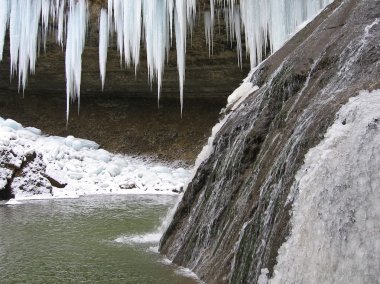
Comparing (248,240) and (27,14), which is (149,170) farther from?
(248,240)

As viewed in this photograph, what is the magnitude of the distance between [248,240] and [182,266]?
3.86 ft

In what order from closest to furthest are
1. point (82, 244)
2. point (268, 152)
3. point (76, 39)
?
point (268, 152), point (82, 244), point (76, 39)

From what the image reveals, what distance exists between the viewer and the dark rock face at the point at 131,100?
14.3 meters

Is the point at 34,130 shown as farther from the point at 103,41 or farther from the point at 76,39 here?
the point at 103,41

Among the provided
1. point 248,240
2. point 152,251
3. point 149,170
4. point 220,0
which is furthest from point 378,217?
point 149,170

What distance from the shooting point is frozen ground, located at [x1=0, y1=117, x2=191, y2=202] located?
9.83 meters

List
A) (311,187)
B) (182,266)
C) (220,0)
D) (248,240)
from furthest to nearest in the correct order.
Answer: (220,0) → (182,266) → (248,240) → (311,187)

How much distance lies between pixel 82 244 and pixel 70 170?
7.07 meters

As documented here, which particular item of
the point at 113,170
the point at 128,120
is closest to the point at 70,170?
the point at 113,170

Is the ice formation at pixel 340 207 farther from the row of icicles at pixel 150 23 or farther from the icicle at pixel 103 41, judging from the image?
the icicle at pixel 103 41

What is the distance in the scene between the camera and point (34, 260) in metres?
4.43

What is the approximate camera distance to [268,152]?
11.8 feet

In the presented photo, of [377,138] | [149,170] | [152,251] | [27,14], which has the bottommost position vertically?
[149,170]

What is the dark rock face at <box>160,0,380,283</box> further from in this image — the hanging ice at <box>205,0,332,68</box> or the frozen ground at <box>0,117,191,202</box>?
the frozen ground at <box>0,117,191,202</box>
